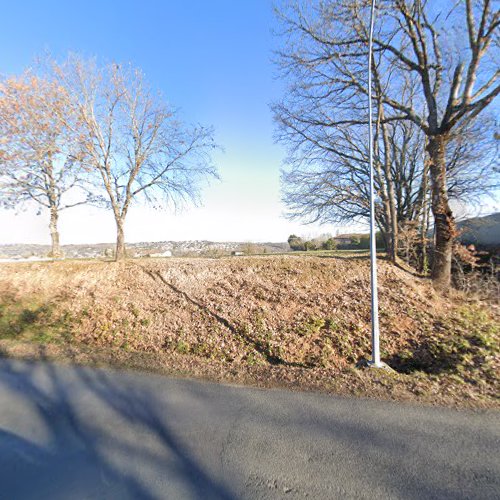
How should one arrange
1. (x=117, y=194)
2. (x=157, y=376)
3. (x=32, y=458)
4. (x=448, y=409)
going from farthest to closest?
(x=117, y=194), (x=157, y=376), (x=448, y=409), (x=32, y=458)

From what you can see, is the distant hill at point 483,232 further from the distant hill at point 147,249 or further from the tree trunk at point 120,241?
the tree trunk at point 120,241

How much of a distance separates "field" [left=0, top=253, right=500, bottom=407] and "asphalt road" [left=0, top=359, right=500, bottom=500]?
0.58m

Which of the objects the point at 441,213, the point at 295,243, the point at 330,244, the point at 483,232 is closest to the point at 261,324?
the point at 441,213

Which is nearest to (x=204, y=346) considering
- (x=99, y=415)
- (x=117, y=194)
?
(x=99, y=415)

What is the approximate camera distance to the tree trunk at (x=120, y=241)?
11.4 m

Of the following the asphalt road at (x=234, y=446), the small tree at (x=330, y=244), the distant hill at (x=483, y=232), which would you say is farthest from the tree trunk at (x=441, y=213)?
the small tree at (x=330, y=244)

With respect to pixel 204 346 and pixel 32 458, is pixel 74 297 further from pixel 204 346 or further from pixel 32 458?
pixel 32 458

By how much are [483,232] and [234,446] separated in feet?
66.4

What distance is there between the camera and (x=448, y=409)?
3215 mm

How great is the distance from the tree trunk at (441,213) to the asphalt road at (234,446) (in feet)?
23.6

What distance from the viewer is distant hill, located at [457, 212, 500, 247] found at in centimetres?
1461

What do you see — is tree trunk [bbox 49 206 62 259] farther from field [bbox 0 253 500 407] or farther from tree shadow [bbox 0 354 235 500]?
tree shadow [bbox 0 354 235 500]

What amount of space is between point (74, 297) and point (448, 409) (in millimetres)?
9813

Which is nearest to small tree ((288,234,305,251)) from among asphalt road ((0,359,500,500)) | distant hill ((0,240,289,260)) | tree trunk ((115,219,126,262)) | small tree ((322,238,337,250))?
small tree ((322,238,337,250))
